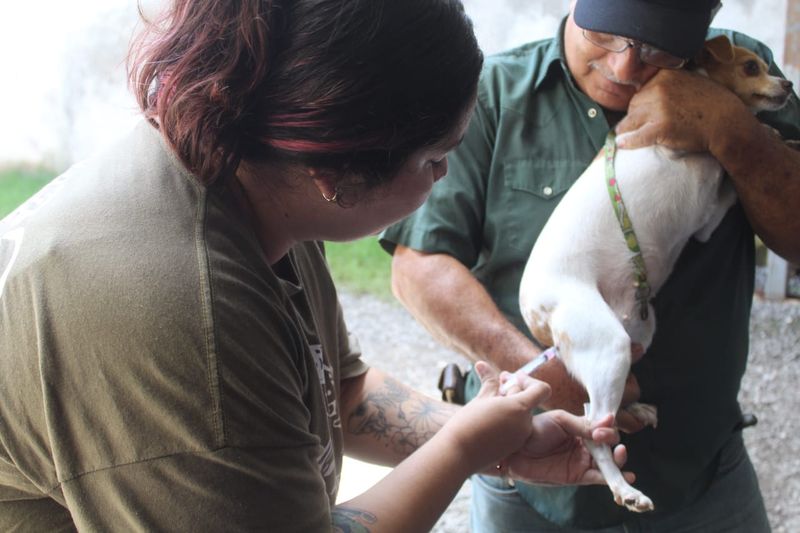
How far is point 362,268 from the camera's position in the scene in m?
3.83

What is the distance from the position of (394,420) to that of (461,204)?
17.3 inches

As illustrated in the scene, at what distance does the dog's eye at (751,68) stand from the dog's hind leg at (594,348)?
0.58 m

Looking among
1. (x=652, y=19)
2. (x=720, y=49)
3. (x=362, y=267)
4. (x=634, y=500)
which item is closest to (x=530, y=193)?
(x=652, y=19)

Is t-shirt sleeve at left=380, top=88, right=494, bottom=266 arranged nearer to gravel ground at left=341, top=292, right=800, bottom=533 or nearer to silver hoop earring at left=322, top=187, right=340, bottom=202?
silver hoop earring at left=322, top=187, right=340, bottom=202

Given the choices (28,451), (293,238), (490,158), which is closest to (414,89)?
(293,238)

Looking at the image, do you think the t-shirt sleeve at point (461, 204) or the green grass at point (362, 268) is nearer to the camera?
the t-shirt sleeve at point (461, 204)

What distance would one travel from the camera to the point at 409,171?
888mm

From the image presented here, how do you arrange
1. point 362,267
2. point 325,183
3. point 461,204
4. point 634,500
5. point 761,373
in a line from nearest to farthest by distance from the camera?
point 325,183 < point 634,500 < point 461,204 < point 761,373 < point 362,267

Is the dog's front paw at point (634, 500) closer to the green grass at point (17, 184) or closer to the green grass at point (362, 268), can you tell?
the green grass at point (362, 268)

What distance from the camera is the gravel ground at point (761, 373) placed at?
8.80 feet

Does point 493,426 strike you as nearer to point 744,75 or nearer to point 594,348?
point 594,348

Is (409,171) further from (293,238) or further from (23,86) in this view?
Answer: (23,86)

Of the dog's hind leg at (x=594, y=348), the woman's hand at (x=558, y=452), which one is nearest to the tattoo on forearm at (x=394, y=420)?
the woman's hand at (x=558, y=452)

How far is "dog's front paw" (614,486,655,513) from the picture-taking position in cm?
127
